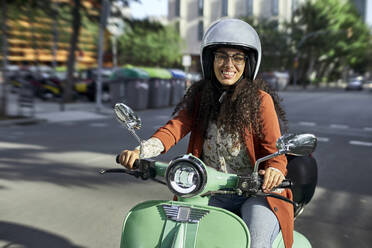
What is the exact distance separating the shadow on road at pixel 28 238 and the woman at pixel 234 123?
183cm

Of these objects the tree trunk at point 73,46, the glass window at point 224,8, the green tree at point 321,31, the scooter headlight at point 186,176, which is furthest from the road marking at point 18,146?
the green tree at point 321,31

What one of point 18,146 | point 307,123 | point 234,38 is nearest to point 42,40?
point 307,123

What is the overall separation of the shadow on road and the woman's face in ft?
6.95

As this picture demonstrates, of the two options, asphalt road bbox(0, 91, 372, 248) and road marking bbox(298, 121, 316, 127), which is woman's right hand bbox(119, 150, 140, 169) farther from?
road marking bbox(298, 121, 316, 127)

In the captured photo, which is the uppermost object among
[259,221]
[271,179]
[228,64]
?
[228,64]

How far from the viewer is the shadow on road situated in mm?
3744

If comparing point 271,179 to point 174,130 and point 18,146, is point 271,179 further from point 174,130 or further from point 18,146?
point 18,146

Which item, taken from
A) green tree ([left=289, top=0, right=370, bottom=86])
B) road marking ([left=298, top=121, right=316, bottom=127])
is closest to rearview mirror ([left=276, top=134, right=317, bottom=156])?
road marking ([left=298, top=121, right=316, bottom=127])

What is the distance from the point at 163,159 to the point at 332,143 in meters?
3.99

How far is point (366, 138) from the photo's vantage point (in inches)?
414

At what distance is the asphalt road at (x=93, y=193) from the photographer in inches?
157

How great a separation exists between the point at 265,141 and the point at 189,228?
0.63 meters

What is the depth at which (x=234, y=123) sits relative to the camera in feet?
7.52

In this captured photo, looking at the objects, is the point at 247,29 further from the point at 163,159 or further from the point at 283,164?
the point at 163,159
